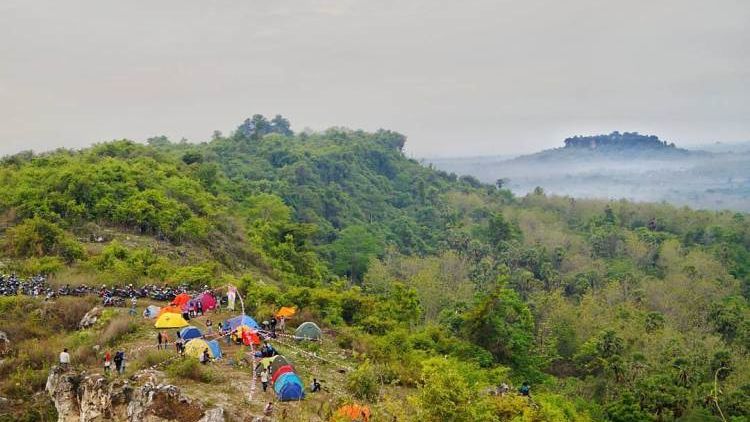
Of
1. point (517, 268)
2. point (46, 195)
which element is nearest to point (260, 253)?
point (46, 195)

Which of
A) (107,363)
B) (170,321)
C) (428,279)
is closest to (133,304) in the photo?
(170,321)

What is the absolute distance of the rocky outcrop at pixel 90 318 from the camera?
24.3 metres

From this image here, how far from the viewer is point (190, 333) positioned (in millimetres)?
22797

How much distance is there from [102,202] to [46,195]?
319 centimetres

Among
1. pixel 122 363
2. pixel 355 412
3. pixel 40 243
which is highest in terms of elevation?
pixel 40 243

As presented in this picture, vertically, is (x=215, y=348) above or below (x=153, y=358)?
below

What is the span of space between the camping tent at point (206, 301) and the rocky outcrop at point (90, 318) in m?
4.02

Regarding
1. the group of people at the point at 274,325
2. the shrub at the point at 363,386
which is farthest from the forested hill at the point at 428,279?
the group of people at the point at 274,325

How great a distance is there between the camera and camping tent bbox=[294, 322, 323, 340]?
1009 inches

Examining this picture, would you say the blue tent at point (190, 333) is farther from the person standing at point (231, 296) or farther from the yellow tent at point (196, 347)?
the person standing at point (231, 296)

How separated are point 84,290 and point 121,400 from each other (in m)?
10.2

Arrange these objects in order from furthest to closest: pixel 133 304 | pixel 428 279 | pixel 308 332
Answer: pixel 428 279, pixel 308 332, pixel 133 304

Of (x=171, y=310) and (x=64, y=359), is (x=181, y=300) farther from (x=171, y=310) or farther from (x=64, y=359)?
(x=64, y=359)

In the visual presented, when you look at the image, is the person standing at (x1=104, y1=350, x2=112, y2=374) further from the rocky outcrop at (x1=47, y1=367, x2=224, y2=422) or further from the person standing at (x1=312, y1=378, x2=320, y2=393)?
the person standing at (x1=312, y1=378, x2=320, y2=393)
